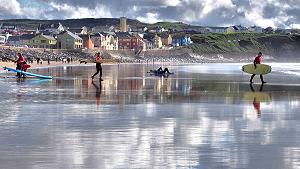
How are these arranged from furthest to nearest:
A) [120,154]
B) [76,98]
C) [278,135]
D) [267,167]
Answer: [76,98]
[278,135]
[120,154]
[267,167]

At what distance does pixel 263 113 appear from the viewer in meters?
16.8

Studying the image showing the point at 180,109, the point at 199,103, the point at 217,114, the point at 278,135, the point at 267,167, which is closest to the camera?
the point at 267,167

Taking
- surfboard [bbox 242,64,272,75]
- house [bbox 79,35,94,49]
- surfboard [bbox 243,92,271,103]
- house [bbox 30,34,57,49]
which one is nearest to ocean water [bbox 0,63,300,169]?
surfboard [bbox 243,92,271,103]

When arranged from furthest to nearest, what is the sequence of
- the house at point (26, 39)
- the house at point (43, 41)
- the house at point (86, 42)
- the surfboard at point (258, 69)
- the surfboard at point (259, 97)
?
the house at point (86, 42), the house at point (26, 39), the house at point (43, 41), the surfboard at point (258, 69), the surfboard at point (259, 97)

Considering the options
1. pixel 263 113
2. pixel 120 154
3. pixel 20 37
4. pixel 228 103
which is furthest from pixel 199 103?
pixel 20 37

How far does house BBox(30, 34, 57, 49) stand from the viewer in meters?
187

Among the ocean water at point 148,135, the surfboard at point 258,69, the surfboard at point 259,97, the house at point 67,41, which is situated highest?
the house at point 67,41

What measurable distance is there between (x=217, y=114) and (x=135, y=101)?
5419 mm

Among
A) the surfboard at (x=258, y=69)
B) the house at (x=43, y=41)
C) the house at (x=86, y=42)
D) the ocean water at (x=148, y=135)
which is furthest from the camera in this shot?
the house at (x=86, y=42)

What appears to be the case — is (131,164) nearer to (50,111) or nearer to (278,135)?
(278,135)

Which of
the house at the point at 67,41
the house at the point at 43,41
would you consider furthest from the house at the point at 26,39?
the house at the point at 67,41

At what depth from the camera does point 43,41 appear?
187875 millimetres

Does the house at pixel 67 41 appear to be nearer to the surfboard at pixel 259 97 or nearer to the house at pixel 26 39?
the house at pixel 26 39

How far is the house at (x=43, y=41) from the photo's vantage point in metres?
187
